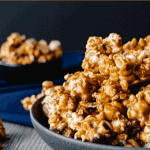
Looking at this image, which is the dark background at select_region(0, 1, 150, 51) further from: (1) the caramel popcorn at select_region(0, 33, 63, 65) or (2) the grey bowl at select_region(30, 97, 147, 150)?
(2) the grey bowl at select_region(30, 97, 147, 150)

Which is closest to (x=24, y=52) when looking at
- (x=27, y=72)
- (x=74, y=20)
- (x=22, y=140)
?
(x=27, y=72)

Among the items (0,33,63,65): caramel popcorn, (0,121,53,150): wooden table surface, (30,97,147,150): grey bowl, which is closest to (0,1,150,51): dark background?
(0,33,63,65): caramel popcorn

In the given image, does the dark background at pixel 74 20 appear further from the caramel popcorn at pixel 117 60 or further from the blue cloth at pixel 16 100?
the caramel popcorn at pixel 117 60

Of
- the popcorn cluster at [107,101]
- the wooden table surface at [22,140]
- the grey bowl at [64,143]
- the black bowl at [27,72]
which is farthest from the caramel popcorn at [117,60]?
the black bowl at [27,72]

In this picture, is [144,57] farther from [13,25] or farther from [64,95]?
[13,25]

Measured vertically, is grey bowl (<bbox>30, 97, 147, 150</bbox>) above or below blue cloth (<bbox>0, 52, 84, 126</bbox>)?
above

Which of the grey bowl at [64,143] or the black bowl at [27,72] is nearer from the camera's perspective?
the grey bowl at [64,143]
